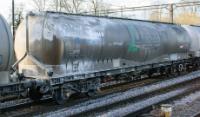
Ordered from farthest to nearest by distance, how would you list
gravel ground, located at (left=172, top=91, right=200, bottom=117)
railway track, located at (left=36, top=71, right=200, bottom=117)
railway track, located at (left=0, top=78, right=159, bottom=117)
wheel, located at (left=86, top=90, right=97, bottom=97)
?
wheel, located at (left=86, top=90, right=97, bottom=97) → railway track, located at (left=0, top=78, right=159, bottom=117) → railway track, located at (left=36, top=71, right=200, bottom=117) → gravel ground, located at (left=172, top=91, right=200, bottom=117)

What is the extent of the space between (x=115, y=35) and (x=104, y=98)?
2.80 metres

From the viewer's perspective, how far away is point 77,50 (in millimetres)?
13078

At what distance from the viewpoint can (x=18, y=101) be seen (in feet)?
44.4

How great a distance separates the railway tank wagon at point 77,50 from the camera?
12.4 meters

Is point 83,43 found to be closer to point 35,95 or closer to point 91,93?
point 91,93

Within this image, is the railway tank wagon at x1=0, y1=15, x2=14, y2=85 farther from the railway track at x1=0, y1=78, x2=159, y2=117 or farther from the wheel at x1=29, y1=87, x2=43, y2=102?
the wheel at x1=29, y1=87, x2=43, y2=102

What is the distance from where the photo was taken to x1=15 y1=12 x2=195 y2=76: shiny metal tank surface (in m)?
12.4

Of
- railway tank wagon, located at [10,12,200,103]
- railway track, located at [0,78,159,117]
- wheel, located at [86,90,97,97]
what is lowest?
railway track, located at [0,78,159,117]

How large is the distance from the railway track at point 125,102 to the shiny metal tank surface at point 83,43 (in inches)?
49.6

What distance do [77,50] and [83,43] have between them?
0.42m

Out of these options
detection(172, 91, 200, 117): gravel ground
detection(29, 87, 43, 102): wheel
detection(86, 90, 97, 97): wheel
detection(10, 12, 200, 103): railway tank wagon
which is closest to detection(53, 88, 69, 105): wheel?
detection(10, 12, 200, 103): railway tank wagon

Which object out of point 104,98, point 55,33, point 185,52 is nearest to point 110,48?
point 104,98

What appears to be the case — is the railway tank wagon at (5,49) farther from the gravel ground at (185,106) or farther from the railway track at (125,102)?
the gravel ground at (185,106)

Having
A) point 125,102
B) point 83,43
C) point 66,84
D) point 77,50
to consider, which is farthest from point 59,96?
point 125,102
